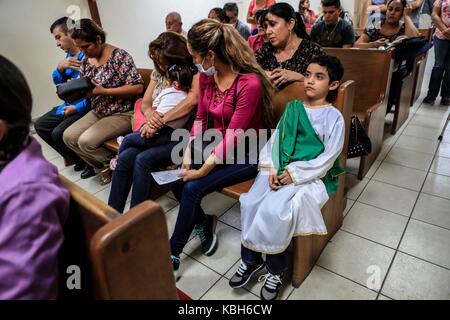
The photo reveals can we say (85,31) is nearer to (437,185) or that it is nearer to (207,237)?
(207,237)

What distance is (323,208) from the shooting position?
1579mm

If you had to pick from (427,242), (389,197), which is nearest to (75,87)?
(389,197)

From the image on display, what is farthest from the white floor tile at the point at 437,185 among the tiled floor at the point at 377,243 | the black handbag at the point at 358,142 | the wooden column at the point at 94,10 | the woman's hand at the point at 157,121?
the wooden column at the point at 94,10

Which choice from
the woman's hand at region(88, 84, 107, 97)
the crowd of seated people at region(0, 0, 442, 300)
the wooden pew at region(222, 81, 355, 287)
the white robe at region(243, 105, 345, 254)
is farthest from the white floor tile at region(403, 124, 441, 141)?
the woman's hand at region(88, 84, 107, 97)

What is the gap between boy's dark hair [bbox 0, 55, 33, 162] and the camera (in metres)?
0.71

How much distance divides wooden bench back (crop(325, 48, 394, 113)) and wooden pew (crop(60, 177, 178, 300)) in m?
2.20

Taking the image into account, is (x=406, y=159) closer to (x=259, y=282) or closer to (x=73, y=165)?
(x=259, y=282)

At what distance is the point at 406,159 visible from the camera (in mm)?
2598

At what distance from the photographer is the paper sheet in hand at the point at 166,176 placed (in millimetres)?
1672

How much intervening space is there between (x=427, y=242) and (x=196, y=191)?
1.34 m

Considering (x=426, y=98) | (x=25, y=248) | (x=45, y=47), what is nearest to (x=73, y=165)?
(x=45, y=47)

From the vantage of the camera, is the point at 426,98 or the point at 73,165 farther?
the point at 426,98

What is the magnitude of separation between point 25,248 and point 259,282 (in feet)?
3.95

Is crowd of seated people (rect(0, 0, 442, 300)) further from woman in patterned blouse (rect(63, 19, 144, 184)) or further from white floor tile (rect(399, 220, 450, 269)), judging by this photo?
white floor tile (rect(399, 220, 450, 269))
